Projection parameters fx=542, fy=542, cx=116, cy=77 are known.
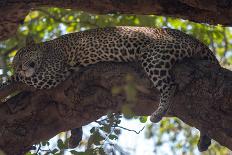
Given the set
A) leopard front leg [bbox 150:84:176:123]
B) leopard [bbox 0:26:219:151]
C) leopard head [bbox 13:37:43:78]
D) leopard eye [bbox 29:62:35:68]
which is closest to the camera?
leopard front leg [bbox 150:84:176:123]

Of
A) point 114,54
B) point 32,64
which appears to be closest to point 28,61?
point 32,64

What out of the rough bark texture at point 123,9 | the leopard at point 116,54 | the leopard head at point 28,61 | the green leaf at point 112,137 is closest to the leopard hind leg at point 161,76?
the leopard at point 116,54

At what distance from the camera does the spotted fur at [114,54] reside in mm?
7148

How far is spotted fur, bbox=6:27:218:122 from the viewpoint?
7148 millimetres

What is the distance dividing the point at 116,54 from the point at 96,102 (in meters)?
0.99

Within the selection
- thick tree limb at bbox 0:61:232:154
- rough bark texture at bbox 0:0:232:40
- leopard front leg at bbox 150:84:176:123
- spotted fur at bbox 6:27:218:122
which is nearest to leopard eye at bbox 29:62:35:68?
spotted fur at bbox 6:27:218:122

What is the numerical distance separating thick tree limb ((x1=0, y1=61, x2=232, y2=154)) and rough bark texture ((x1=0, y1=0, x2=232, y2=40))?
63cm

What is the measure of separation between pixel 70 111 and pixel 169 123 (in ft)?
14.5

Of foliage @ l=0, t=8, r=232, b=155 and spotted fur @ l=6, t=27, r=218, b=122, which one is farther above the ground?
spotted fur @ l=6, t=27, r=218, b=122

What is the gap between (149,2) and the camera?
703cm

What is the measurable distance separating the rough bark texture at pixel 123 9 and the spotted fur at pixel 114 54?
0.51 m

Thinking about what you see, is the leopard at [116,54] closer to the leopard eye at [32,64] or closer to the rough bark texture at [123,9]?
the leopard eye at [32,64]

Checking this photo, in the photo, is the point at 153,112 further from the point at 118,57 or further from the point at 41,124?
the point at 41,124

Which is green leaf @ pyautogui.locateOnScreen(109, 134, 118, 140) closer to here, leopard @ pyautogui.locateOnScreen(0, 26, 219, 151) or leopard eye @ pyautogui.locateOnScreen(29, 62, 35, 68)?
leopard @ pyautogui.locateOnScreen(0, 26, 219, 151)
